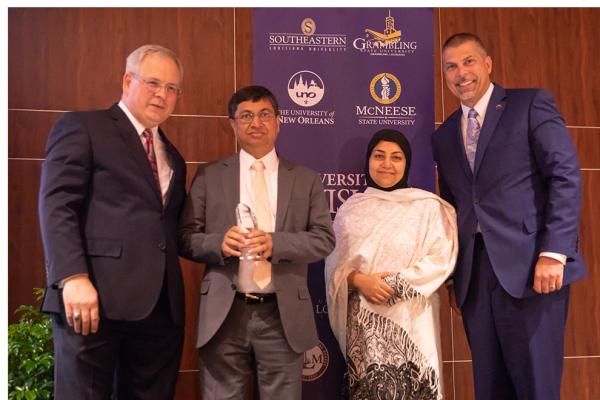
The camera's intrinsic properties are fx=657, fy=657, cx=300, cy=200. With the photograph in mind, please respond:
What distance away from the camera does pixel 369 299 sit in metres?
2.82

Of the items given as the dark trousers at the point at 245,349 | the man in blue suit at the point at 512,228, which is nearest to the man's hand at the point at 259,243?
the dark trousers at the point at 245,349

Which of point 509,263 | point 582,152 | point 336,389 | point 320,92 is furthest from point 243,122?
point 582,152

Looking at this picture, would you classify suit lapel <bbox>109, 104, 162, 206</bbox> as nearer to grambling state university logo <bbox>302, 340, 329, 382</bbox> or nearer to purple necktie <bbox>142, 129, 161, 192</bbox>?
purple necktie <bbox>142, 129, 161, 192</bbox>

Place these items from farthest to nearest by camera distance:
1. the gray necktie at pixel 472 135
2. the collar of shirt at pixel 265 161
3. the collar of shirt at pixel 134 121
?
the gray necktie at pixel 472 135 → the collar of shirt at pixel 265 161 → the collar of shirt at pixel 134 121

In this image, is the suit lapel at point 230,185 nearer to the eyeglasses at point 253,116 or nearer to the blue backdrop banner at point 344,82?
the eyeglasses at point 253,116

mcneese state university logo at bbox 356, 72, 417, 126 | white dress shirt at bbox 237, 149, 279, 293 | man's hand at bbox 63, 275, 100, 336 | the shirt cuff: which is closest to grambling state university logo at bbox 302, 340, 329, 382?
white dress shirt at bbox 237, 149, 279, 293

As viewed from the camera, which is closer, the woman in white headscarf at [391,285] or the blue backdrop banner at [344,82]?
the woman in white headscarf at [391,285]

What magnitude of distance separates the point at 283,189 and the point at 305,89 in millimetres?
1047

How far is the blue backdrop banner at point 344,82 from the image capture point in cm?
354

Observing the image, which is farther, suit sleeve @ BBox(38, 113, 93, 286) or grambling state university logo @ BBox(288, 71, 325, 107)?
grambling state university logo @ BBox(288, 71, 325, 107)

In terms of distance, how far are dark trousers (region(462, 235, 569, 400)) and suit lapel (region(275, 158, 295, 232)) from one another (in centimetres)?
85

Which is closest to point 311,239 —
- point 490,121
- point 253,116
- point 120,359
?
point 253,116

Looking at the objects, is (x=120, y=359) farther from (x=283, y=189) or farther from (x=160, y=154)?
(x=283, y=189)

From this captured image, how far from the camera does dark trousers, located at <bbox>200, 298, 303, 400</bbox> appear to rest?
2539 mm
